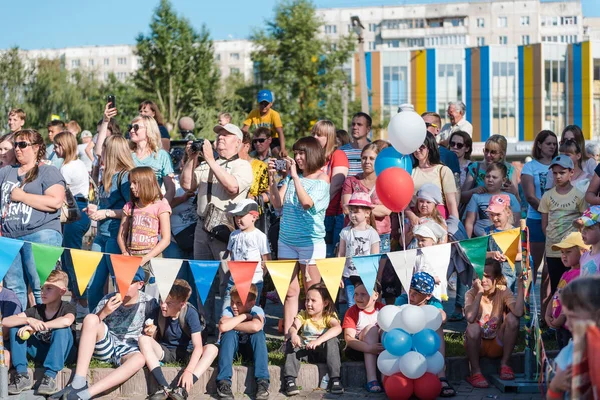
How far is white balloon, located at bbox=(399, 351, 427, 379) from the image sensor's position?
627cm

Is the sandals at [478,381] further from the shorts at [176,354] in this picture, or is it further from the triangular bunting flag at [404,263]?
the shorts at [176,354]

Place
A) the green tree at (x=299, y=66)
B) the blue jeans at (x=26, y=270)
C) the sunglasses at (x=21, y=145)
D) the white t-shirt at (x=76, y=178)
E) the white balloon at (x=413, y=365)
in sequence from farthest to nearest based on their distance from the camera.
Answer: the green tree at (x=299, y=66) < the white t-shirt at (x=76, y=178) < the sunglasses at (x=21, y=145) < the blue jeans at (x=26, y=270) < the white balloon at (x=413, y=365)

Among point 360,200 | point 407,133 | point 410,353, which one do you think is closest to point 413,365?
point 410,353

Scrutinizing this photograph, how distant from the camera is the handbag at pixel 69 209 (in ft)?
25.7

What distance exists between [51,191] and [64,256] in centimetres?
106

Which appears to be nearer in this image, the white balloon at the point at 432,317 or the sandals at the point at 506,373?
the white balloon at the point at 432,317

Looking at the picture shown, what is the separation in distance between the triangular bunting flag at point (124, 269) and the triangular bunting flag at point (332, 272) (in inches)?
58.8

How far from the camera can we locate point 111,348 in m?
6.93

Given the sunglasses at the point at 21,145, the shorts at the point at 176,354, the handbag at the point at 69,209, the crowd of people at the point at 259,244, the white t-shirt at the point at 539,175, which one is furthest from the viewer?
the white t-shirt at the point at 539,175

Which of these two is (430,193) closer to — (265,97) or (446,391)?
(446,391)

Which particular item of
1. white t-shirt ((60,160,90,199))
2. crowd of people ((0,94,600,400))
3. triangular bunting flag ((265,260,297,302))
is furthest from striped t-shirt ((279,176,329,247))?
white t-shirt ((60,160,90,199))

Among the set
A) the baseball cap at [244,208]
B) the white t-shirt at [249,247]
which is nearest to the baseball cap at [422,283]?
the white t-shirt at [249,247]

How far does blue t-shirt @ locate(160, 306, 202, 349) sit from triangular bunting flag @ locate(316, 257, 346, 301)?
1.11 metres

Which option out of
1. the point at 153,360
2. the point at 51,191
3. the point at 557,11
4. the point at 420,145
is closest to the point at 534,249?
the point at 420,145
